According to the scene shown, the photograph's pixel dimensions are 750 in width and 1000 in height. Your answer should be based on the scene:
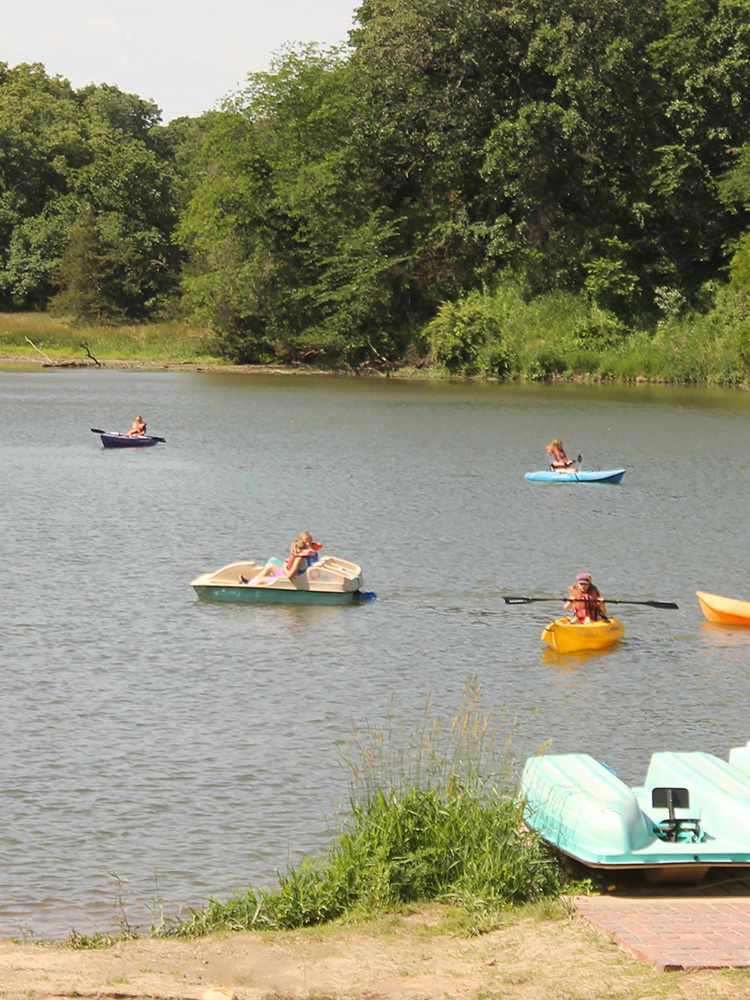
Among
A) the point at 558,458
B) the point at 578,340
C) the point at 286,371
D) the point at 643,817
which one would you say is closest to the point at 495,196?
the point at 578,340

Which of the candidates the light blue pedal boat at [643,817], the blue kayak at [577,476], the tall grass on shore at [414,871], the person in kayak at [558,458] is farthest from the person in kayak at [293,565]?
the person in kayak at [558,458]

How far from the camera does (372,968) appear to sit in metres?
8.76

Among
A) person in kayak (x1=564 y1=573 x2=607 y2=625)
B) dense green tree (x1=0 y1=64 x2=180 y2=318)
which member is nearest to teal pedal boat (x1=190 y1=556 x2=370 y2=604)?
person in kayak (x1=564 y1=573 x2=607 y2=625)

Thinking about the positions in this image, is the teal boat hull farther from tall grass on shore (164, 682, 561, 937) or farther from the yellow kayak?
tall grass on shore (164, 682, 561, 937)

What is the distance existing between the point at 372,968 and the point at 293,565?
14.2 m

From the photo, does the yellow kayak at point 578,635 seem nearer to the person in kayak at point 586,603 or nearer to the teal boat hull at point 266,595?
the person in kayak at point 586,603

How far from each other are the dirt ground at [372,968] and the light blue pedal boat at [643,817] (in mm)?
871

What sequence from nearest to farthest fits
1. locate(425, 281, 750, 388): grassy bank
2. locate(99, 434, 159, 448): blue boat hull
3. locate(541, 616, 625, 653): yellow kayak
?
locate(541, 616, 625, 653): yellow kayak, locate(99, 434, 159, 448): blue boat hull, locate(425, 281, 750, 388): grassy bank

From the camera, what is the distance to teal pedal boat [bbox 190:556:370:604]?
22703 mm

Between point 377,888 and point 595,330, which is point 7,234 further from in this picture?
point 377,888

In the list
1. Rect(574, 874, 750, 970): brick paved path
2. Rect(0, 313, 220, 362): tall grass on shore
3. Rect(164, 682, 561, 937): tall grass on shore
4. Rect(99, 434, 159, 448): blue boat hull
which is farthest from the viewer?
Rect(0, 313, 220, 362): tall grass on shore

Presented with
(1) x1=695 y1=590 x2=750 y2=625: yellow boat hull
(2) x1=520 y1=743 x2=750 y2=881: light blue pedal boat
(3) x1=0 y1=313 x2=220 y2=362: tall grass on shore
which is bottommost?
(1) x1=695 y1=590 x2=750 y2=625: yellow boat hull

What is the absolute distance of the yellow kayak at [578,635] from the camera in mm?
20047

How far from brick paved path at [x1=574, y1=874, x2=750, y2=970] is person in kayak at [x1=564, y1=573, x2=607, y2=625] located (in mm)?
9643
